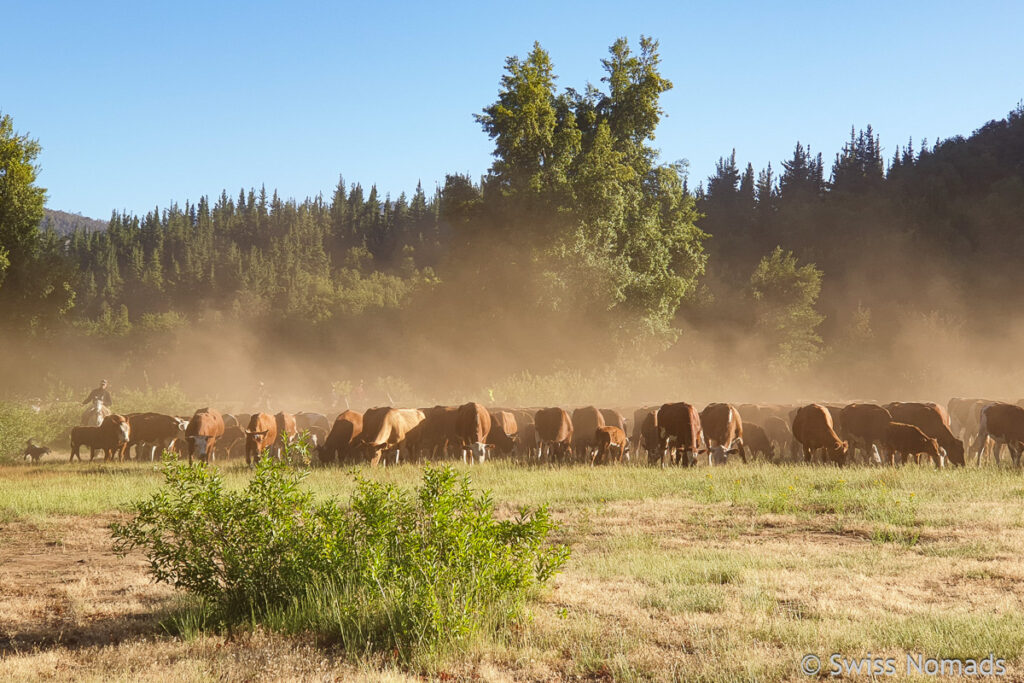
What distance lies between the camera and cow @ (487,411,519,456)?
2286 cm

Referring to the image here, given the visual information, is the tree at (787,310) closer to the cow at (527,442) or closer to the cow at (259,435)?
the cow at (527,442)

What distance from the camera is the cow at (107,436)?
23625 millimetres

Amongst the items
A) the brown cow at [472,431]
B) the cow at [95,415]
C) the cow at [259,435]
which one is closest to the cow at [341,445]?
the cow at [259,435]

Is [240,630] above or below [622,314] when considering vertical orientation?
below

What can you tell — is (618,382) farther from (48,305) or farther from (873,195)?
(873,195)

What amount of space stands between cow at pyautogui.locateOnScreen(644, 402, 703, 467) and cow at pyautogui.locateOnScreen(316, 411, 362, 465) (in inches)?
313

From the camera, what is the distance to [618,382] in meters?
40.3

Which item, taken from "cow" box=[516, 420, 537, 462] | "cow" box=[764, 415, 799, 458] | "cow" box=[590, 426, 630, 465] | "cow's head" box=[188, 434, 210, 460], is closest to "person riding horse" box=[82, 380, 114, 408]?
"cow's head" box=[188, 434, 210, 460]

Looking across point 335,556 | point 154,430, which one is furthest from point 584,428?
point 335,556

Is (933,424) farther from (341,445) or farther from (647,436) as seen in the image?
(341,445)

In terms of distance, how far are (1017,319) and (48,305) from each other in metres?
61.2

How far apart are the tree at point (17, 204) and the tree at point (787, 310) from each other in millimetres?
39886

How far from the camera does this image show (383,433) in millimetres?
21062

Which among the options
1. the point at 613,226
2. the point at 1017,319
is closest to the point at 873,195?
the point at 1017,319
